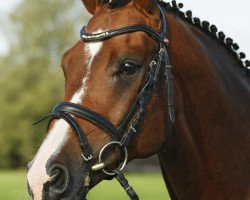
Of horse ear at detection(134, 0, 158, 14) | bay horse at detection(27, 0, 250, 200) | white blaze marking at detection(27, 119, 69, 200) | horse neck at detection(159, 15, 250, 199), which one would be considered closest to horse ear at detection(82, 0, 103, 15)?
bay horse at detection(27, 0, 250, 200)

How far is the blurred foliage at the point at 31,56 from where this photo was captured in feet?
203

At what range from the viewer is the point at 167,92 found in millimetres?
4676

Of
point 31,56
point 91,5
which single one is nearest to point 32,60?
point 31,56

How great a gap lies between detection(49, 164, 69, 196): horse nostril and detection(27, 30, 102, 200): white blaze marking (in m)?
0.05

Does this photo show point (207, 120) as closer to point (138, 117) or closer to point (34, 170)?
point (138, 117)

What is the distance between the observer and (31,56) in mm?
63281

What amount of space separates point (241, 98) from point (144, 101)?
1.09 metres

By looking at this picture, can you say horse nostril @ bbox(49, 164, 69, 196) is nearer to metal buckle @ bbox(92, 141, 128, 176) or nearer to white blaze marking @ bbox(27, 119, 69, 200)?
white blaze marking @ bbox(27, 119, 69, 200)

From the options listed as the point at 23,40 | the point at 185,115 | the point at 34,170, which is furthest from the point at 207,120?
the point at 23,40

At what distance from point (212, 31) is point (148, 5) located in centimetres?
86

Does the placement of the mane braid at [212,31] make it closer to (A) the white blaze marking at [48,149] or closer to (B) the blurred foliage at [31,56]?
(A) the white blaze marking at [48,149]

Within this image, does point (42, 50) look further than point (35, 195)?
Yes

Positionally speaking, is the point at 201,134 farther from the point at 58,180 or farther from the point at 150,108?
the point at 58,180

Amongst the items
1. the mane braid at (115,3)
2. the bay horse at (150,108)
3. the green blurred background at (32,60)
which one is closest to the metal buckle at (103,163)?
the bay horse at (150,108)
